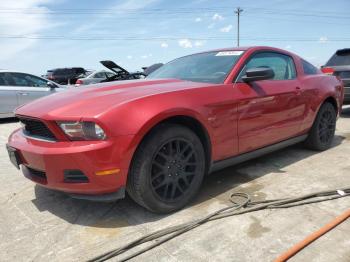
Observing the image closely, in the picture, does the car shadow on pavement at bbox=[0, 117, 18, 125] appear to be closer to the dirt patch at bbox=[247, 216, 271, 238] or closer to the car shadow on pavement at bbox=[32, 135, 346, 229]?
the car shadow on pavement at bbox=[32, 135, 346, 229]

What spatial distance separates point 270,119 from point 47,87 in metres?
7.67

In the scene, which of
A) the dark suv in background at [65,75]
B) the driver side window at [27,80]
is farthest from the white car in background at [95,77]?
the driver side window at [27,80]

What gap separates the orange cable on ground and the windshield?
1597 millimetres

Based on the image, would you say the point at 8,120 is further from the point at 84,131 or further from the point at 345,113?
the point at 345,113

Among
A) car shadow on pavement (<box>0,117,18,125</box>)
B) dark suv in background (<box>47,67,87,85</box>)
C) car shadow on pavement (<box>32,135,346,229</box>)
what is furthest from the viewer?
dark suv in background (<box>47,67,87,85</box>)

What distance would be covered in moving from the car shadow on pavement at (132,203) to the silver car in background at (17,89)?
6.12 m

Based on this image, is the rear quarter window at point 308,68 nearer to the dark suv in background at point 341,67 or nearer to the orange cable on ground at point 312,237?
the orange cable on ground at point 312,237

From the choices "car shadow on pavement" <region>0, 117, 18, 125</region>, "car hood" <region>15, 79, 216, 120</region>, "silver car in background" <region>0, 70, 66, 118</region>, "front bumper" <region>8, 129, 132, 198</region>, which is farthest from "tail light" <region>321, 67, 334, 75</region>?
"car shadow on pavement" <region>0, 117, 18, 125</region>

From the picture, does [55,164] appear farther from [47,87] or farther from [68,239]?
[47,87]

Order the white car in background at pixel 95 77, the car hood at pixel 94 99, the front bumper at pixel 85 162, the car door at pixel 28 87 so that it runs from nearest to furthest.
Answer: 1. the front bumper at pixel 85 162
2. the car hood at pixel 94 99
3. the car door at pixel 28 87
4. the white car in background at pixel 95 77

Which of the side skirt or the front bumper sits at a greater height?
the front bumper

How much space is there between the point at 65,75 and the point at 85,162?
23.7 meters

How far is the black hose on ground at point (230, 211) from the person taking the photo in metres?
2.41

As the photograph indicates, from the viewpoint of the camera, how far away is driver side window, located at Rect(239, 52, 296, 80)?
3.89 meters
